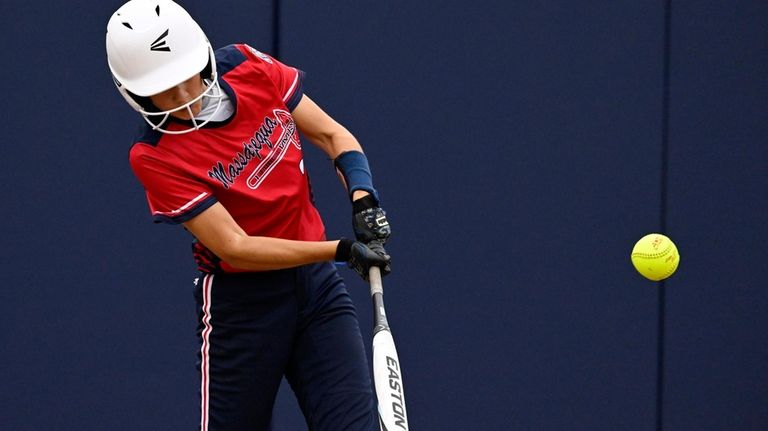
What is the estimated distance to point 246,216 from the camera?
120 inches

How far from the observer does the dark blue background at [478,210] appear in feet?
13.1

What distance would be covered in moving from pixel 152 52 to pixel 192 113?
0.18m

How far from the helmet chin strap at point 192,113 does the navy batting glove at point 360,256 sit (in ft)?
1.43

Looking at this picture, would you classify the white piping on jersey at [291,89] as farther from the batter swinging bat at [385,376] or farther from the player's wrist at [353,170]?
the batter swinging bat at [385,376]

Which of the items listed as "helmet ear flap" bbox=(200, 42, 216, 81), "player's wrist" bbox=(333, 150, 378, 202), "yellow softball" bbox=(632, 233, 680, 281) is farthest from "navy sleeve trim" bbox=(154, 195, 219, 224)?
"yellow softball" bbox=(632, 233, 680, 281)

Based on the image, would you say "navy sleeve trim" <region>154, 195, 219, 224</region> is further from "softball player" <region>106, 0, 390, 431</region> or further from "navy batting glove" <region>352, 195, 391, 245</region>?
"navy batting glove" <region>352, 195, 391, 245</region>

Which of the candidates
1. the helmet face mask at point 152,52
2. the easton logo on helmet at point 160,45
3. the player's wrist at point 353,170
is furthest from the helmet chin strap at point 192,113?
the player's wrist at point 353,170

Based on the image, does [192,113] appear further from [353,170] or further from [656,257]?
[656,257]

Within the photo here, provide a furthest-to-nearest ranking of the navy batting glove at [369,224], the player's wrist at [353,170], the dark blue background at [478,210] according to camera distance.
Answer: the dark blue background at [478,210] < the player's wrist at [353,170] < the navy batting glove at [369,224]

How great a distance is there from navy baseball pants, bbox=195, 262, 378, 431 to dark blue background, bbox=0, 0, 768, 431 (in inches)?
40.1

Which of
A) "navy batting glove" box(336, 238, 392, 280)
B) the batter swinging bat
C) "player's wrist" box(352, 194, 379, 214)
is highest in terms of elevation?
"player's wrist" box(352, 194, 379, 214)

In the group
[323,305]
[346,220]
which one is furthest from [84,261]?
[323,305]

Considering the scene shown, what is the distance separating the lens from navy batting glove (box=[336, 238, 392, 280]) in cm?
291

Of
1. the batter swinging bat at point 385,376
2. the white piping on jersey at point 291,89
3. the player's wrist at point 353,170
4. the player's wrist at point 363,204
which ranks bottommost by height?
the batter swinging bat at point 385,376
